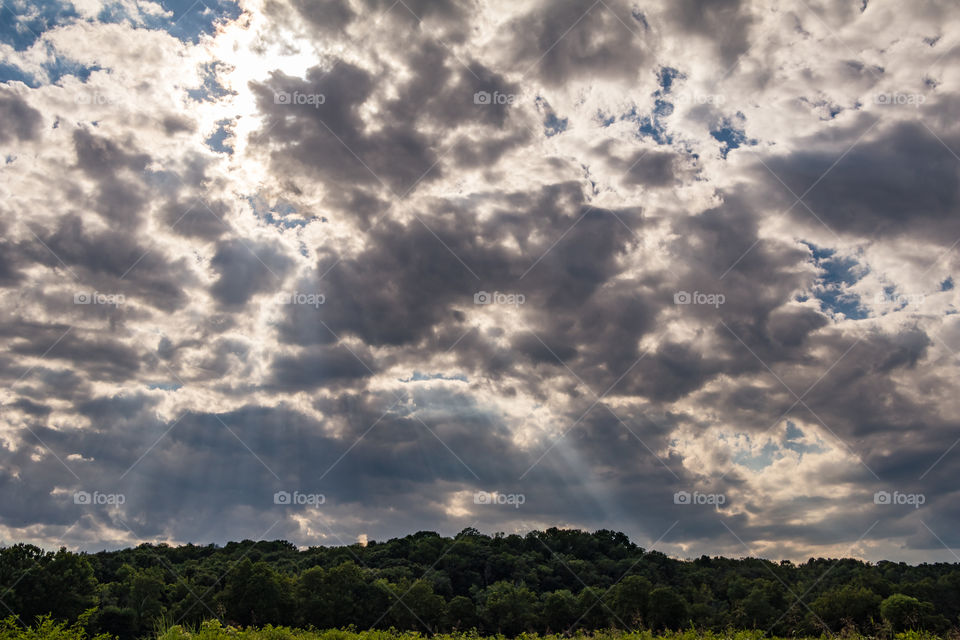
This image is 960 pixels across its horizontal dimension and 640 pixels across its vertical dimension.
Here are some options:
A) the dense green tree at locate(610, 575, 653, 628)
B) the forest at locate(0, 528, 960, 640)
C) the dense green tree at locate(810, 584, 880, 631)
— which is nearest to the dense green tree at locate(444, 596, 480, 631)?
the forest at locate(0, 528, 960, 640)

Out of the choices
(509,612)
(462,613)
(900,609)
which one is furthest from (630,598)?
(900,609)

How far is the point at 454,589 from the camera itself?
13675cm

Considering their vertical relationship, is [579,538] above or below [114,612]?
above

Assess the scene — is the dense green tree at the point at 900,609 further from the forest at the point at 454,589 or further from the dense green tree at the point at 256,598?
the dense green tree at the point at 256,598

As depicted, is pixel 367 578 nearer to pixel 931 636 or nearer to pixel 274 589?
pixel 274 589

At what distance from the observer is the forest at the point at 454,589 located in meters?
94.4

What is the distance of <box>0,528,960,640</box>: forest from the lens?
94375 mm

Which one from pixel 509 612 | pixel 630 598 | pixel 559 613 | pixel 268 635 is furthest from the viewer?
pixel 559 613

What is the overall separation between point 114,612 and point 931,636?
11422 cm

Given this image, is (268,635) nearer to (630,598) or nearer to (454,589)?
(630,598)

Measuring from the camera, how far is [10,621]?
16.1m

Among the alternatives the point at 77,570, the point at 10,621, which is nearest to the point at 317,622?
the point at 77,570

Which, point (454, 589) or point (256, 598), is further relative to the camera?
point (454, 589)

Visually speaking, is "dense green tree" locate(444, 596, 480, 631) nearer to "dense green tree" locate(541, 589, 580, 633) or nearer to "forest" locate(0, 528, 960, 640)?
"forest" locate(0, 528, 960, 640)
